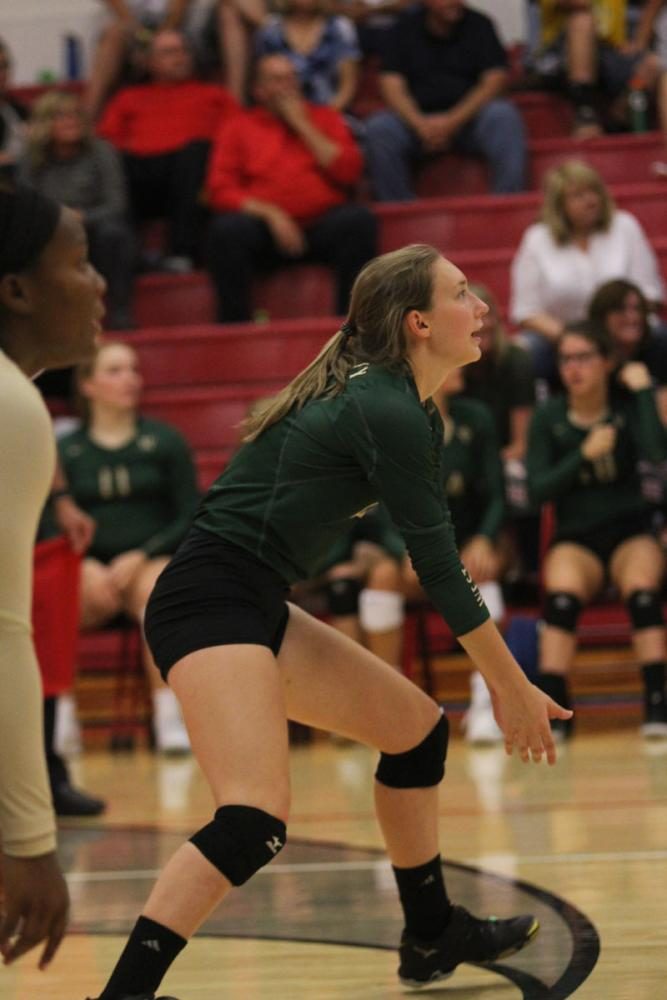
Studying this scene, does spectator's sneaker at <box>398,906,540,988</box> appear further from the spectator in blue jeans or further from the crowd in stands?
the spectator in blue jeans

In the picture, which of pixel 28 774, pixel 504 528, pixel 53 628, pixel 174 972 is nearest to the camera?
pixel 28 774

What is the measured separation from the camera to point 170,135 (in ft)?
30.3

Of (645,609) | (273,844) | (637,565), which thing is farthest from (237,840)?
(637,565)

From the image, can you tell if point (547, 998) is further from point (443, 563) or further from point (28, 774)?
point (28, 774)

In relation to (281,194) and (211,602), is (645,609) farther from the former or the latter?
(211,602)

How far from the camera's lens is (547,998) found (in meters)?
3.04

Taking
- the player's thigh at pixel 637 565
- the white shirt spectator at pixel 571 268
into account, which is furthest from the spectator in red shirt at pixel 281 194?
the player's thigh at pixel 637 565

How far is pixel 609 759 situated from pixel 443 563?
10.7 ft

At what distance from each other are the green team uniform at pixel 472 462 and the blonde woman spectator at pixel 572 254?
0.89m

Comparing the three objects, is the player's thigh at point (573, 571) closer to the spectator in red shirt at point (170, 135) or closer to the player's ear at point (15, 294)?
the spectator in red shirt at point (170, 135)

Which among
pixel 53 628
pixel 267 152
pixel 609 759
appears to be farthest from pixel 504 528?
pixel 267 152

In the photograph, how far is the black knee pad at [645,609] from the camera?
6.37 meters

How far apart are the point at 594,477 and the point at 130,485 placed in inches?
78.0

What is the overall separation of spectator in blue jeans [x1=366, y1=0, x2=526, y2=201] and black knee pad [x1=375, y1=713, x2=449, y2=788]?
20.0 ft
